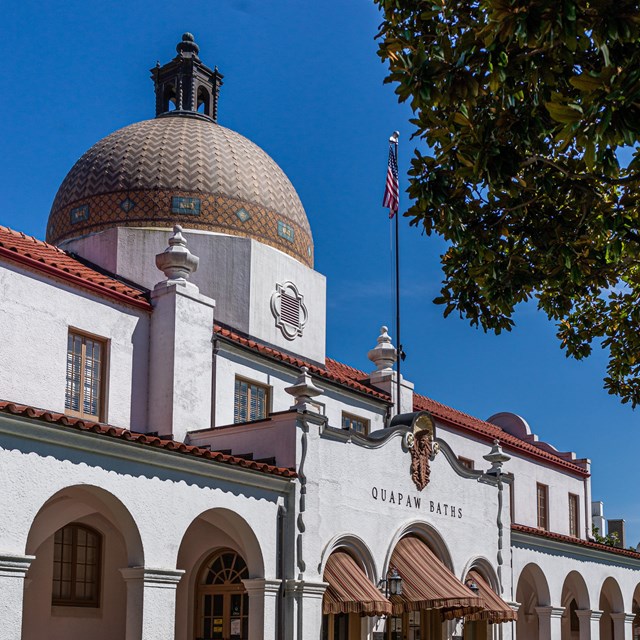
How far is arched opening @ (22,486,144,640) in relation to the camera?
16984 millimetres

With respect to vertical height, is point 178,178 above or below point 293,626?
above

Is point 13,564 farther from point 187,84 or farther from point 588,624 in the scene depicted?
point 588,624

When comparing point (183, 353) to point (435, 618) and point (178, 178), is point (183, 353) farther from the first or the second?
point (435, 618)

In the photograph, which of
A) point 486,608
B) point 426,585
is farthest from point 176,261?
point 486,608

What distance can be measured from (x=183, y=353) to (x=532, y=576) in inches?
538

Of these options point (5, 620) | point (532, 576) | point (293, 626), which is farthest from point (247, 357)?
point (532, 576)

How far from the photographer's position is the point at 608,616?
35.8 m

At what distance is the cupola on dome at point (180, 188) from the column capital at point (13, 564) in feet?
36.2

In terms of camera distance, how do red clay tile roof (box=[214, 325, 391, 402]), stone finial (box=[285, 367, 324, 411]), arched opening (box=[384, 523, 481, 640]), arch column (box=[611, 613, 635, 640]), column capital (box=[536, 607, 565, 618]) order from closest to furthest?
stone finial (box=[285, 367, 324, 411]) < arched opening (box=[384, 523, 481, 640]) < red clay tile roof (box=[214, 325, 391, 402]) < column capital (box=[536, 607, 565, 618]) < arch column (box=[611, 613, 635, 640])

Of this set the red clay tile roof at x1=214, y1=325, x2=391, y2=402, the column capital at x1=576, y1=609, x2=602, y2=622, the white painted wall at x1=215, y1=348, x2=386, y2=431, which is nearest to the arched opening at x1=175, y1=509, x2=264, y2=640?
the white painted wall at x1=215, y1=348, x2=386, y2=431

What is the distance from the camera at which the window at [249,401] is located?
21.4 m

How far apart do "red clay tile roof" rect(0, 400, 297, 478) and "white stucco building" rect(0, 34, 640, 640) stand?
0.04m

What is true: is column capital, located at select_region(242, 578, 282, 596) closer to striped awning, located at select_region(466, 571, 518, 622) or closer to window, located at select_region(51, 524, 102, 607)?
window, located at select_region(51, 524, 102, 607)

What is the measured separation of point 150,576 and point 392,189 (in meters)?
13.4
